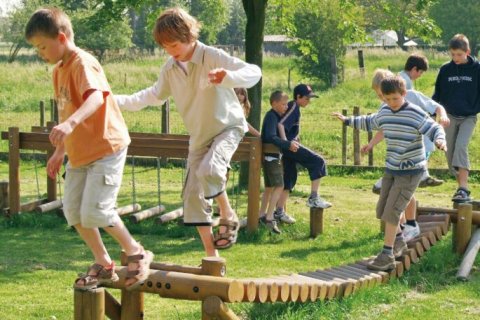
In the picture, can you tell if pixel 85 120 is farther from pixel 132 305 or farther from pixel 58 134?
pixel 132 305

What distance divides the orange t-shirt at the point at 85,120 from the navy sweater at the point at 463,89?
249 inches

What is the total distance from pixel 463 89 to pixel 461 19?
198ft

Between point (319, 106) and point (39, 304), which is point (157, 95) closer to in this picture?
point (39, 304)

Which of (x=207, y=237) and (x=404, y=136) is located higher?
(x=404, y=136)

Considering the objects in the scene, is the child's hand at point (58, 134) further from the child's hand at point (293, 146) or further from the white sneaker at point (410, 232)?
the child's hand at point (293, 146)

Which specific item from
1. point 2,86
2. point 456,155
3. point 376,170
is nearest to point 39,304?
point 456,155

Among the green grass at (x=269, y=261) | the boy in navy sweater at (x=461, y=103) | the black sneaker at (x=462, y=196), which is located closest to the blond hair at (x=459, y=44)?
the boy in navy sweater at (x=461, y=103)

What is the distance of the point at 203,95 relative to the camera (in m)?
7.36

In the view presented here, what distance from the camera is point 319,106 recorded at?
3219cm

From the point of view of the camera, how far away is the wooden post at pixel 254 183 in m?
12.9

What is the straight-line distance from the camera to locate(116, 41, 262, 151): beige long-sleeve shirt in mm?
7305

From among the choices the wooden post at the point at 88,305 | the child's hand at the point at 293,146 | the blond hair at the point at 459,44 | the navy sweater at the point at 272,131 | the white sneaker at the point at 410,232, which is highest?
the blond hair at the point at 459,44

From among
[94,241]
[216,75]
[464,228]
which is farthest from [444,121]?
[94,241]

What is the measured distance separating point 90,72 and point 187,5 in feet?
245
